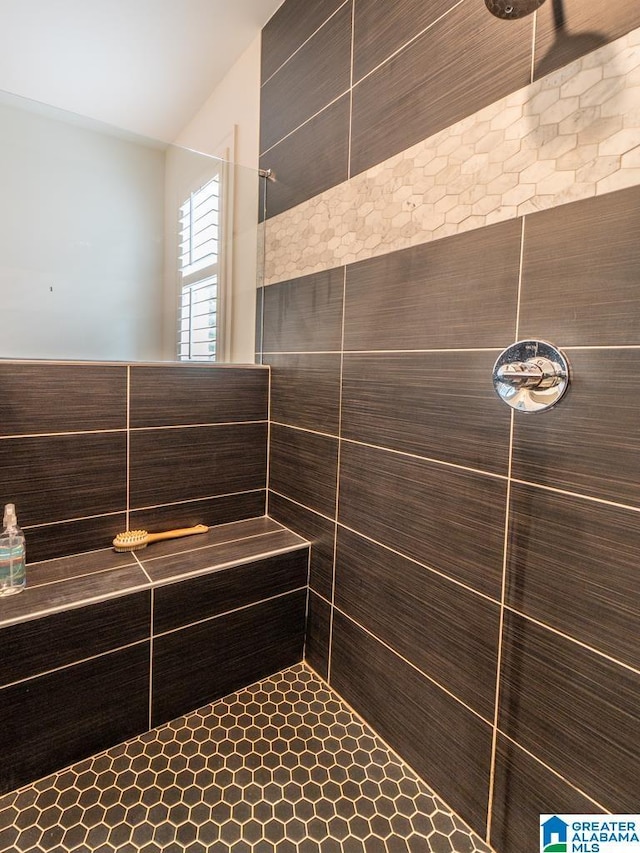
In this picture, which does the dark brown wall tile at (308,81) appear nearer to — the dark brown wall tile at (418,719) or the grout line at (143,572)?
the grout line at (143,572)

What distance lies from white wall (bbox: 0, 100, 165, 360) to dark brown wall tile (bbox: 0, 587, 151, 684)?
2.45 ft

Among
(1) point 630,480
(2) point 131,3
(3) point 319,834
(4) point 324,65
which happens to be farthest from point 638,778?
(2) point 131,3

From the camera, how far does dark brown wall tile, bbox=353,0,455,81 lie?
1.04 meters

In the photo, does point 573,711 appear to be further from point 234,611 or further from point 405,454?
point 234,611

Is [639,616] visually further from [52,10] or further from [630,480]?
[52,10]

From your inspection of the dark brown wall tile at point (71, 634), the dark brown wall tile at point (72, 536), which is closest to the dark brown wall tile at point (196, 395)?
the dark brown wall tile at point (72, 536)

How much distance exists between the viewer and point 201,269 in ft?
5.65

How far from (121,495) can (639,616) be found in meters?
1.35

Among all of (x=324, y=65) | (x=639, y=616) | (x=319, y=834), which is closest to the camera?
(x=639, y=616)

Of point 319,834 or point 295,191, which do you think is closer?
point 319,834

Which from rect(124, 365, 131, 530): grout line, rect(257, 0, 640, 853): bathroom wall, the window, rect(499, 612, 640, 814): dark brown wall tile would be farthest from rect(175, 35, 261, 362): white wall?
rect(499, 612, 640, 814): dark brown wall tile

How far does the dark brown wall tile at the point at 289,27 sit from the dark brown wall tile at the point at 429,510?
1.36 m

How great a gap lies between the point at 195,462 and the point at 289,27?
1561mm

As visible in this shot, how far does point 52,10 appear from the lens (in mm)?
1585
